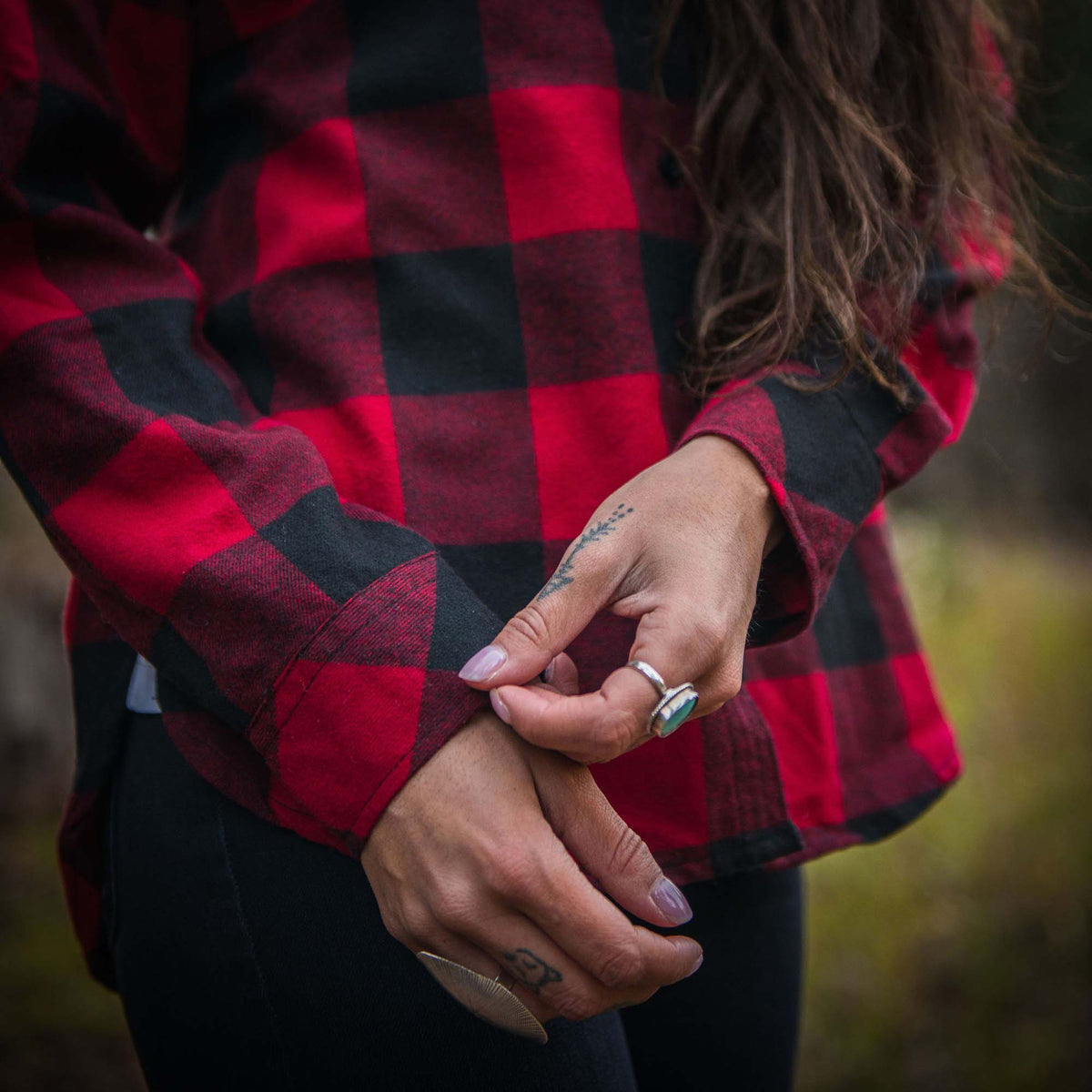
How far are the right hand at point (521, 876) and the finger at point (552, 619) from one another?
1.6 inches

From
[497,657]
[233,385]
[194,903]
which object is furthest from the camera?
[233,385]

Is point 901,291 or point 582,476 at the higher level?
point 901,291

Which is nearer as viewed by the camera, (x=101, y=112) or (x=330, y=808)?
(x=330, y=808)

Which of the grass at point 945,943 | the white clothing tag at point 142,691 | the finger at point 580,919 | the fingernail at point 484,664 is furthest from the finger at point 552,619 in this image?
the grass at point 945,943

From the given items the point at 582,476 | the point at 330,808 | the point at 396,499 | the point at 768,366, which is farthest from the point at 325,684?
the point at 768,366

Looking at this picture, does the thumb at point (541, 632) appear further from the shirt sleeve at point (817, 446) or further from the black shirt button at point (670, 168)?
the black shirt button at point (670, 168)

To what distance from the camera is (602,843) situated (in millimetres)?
607

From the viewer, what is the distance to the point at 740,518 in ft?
2.20

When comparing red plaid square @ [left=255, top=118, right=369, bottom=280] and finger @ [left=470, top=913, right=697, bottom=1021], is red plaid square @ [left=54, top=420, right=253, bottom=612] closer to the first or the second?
red plaid square @ [left=255, top=118, right=369, bottom=280]

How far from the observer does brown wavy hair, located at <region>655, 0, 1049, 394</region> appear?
31.0 inches

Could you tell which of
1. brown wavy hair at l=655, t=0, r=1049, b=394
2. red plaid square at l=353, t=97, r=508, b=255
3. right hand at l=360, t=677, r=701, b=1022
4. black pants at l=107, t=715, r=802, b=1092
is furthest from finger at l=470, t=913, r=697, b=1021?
red plaid square at l=353, t=97, r=508, b=255

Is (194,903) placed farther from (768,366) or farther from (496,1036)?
(768,366)

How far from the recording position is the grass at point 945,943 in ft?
7.06

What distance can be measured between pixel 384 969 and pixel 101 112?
847 mm
